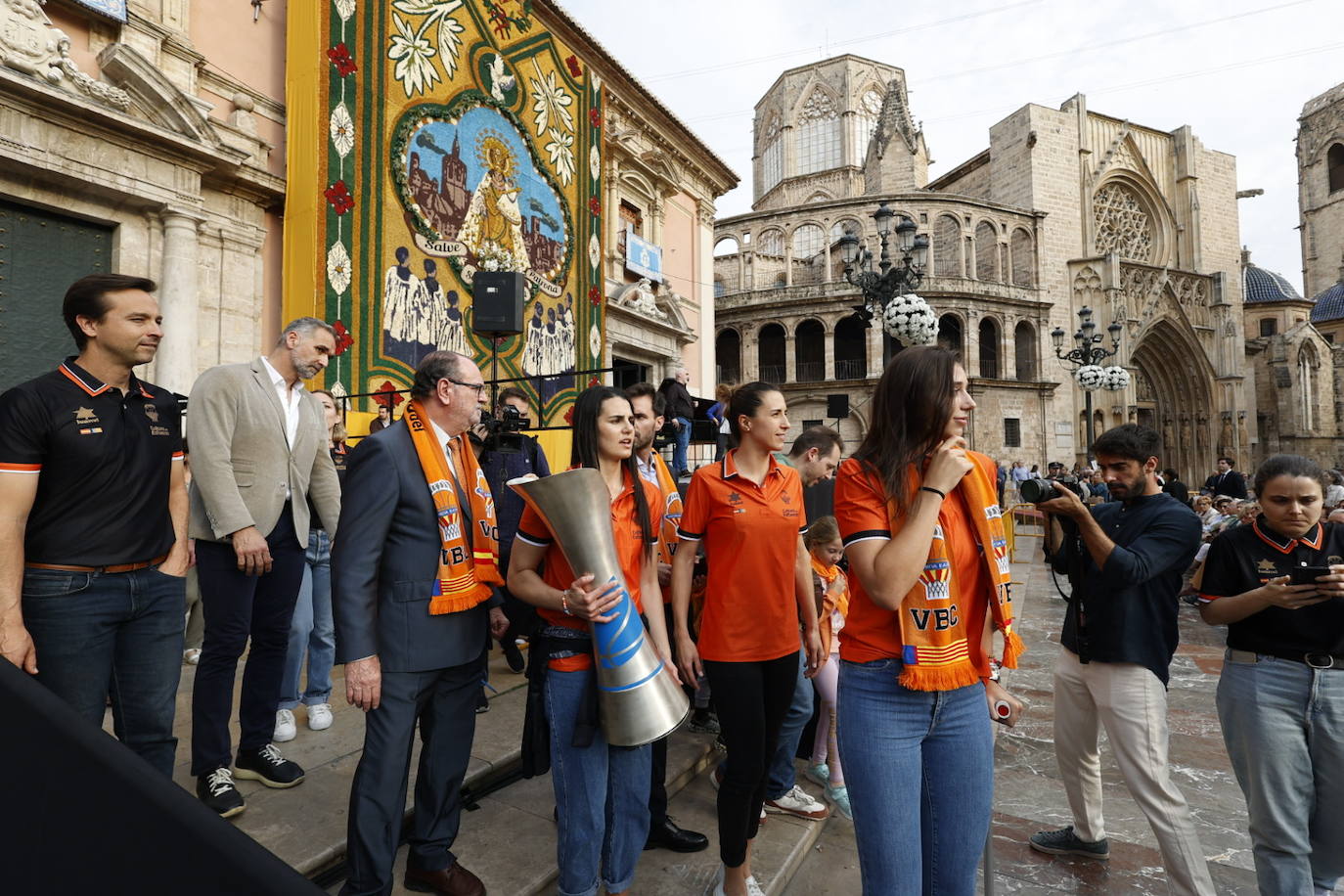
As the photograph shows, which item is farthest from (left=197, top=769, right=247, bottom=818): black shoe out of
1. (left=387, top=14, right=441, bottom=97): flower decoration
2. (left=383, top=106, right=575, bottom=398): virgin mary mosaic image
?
(left=387, top=14, right=441, bottom=97): flower decoration

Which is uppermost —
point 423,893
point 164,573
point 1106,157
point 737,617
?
point 1106,157

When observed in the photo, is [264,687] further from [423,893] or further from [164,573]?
[423,893]

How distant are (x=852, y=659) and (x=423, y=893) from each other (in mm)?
1850

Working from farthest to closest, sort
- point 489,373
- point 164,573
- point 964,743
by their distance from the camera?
point 489,373, point 164,573, point 964,743

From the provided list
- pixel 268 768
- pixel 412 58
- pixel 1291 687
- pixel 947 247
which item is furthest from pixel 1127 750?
pixel 947 247

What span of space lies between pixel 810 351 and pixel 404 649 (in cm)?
3228

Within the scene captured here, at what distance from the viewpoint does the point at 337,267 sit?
791 centimetres

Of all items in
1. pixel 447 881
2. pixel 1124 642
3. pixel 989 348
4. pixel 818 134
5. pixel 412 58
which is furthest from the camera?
pixel 818 134

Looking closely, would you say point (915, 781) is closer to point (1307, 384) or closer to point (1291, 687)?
point (1291, 687)

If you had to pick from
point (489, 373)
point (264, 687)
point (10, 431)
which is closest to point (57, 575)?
point (10, 431)

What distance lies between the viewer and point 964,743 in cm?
184

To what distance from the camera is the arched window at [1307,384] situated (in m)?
35.5

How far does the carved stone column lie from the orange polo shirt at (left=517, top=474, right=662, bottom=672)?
6.45 metres

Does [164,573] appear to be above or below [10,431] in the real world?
below
